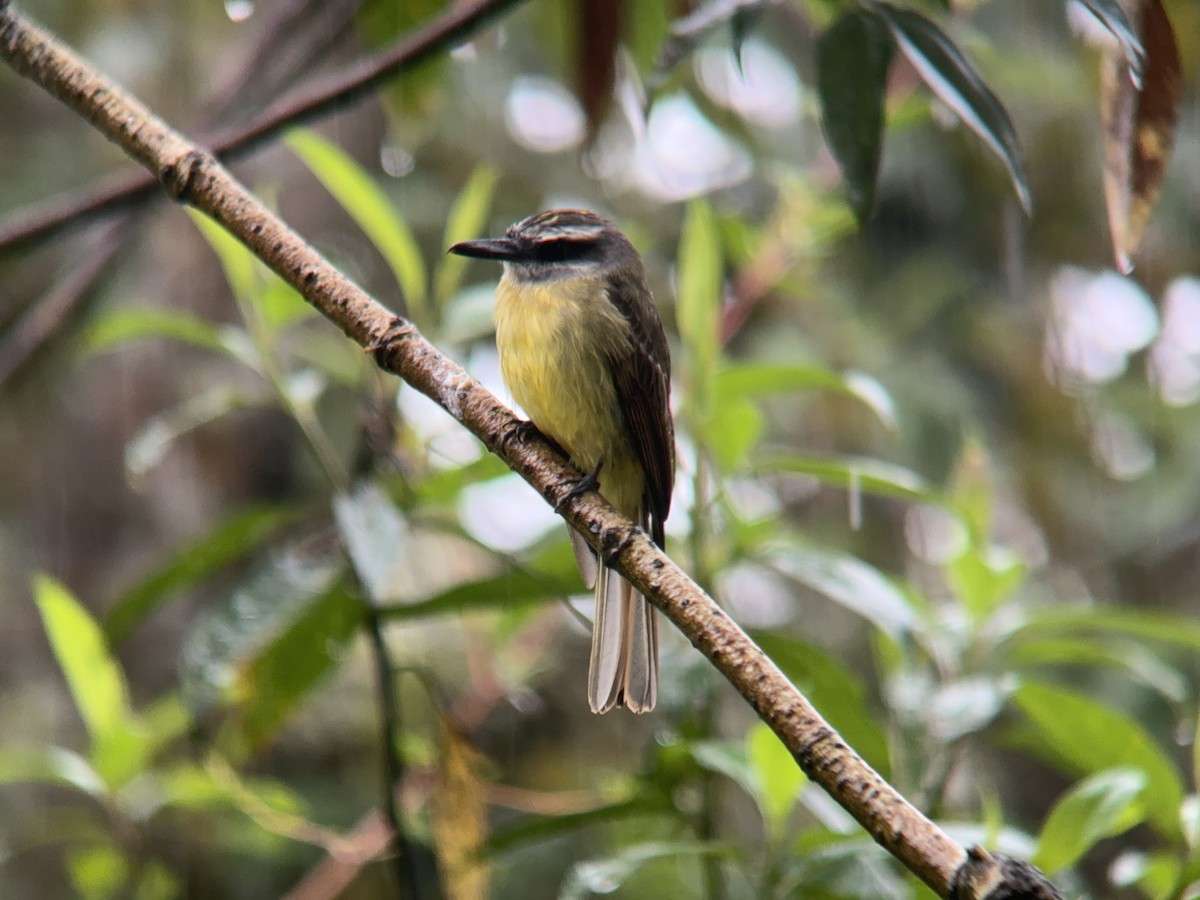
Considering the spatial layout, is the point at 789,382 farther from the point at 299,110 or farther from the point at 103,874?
the point at 103,874

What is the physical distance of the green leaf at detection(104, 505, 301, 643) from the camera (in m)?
2.37

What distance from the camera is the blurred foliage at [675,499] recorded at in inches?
81.2

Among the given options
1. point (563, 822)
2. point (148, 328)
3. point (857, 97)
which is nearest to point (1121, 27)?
point (857, 97)

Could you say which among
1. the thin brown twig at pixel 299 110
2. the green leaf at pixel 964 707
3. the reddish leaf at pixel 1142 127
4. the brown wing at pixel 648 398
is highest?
the thin brown twig at pixel 299 110

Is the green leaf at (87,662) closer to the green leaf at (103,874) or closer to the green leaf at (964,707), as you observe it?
the green leaf at (103,874)

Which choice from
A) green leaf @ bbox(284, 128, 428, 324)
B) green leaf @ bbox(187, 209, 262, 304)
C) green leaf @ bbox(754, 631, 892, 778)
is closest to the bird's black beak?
green leaf @ bbox(284, 128, 428, 324)

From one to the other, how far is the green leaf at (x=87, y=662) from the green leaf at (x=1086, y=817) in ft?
5.53

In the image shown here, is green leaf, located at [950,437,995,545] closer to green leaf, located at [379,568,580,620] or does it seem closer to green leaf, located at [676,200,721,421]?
green leaf, located at [676,200,721,421]

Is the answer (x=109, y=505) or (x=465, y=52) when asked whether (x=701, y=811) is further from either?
(x=109, y=505)

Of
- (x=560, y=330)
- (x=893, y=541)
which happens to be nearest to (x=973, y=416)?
(x=893, y=541)

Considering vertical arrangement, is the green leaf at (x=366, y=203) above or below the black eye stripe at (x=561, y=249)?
above

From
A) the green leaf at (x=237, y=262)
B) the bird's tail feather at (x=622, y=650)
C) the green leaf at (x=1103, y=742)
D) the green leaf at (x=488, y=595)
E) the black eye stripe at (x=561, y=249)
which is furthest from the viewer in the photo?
the black eye stripe at (x=561, y=249)

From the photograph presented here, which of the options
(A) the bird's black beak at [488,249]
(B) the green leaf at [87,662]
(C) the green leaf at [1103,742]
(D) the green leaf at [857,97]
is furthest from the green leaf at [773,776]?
(B) the green leaf at [87,662]

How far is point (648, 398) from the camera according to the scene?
2.50 meters
